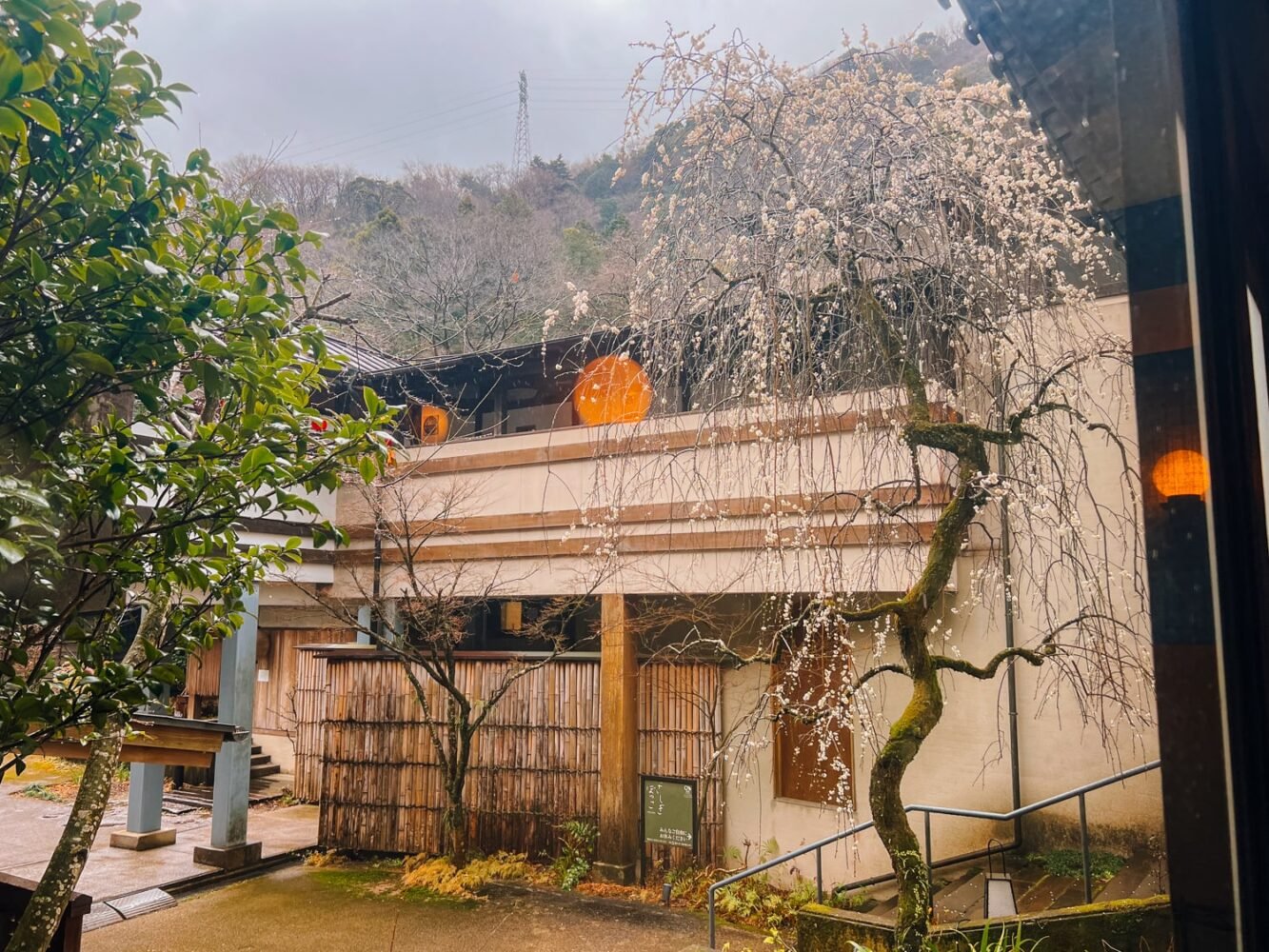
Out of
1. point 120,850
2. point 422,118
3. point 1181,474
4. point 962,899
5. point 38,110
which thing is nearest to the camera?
point 1181,474

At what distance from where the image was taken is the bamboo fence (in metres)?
6.88

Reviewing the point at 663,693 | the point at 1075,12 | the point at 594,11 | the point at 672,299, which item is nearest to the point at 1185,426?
the point at 1075,12

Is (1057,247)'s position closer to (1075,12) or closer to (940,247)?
(940,247)

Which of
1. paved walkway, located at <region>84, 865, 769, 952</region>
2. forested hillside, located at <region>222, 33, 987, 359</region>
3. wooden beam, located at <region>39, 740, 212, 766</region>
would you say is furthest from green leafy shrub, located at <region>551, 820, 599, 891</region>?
forested hillside, located at <region>222, 33, 987, 359</region>

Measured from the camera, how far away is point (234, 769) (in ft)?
24.3

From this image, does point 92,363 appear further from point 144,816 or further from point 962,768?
point 144,816

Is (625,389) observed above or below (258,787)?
above

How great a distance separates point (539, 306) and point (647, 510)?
203 inches

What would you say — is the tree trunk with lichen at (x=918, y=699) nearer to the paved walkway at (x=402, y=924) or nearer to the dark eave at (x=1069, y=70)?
the dark eave at (x=1069, y=70)

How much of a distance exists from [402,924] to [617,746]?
6.66 ft

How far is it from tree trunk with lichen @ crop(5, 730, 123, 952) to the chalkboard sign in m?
4.14

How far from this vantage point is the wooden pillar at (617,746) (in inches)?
266

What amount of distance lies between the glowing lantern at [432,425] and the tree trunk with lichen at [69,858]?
5.04 metres

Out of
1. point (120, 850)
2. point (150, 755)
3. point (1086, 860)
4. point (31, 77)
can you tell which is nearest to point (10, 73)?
point (31, 77)
